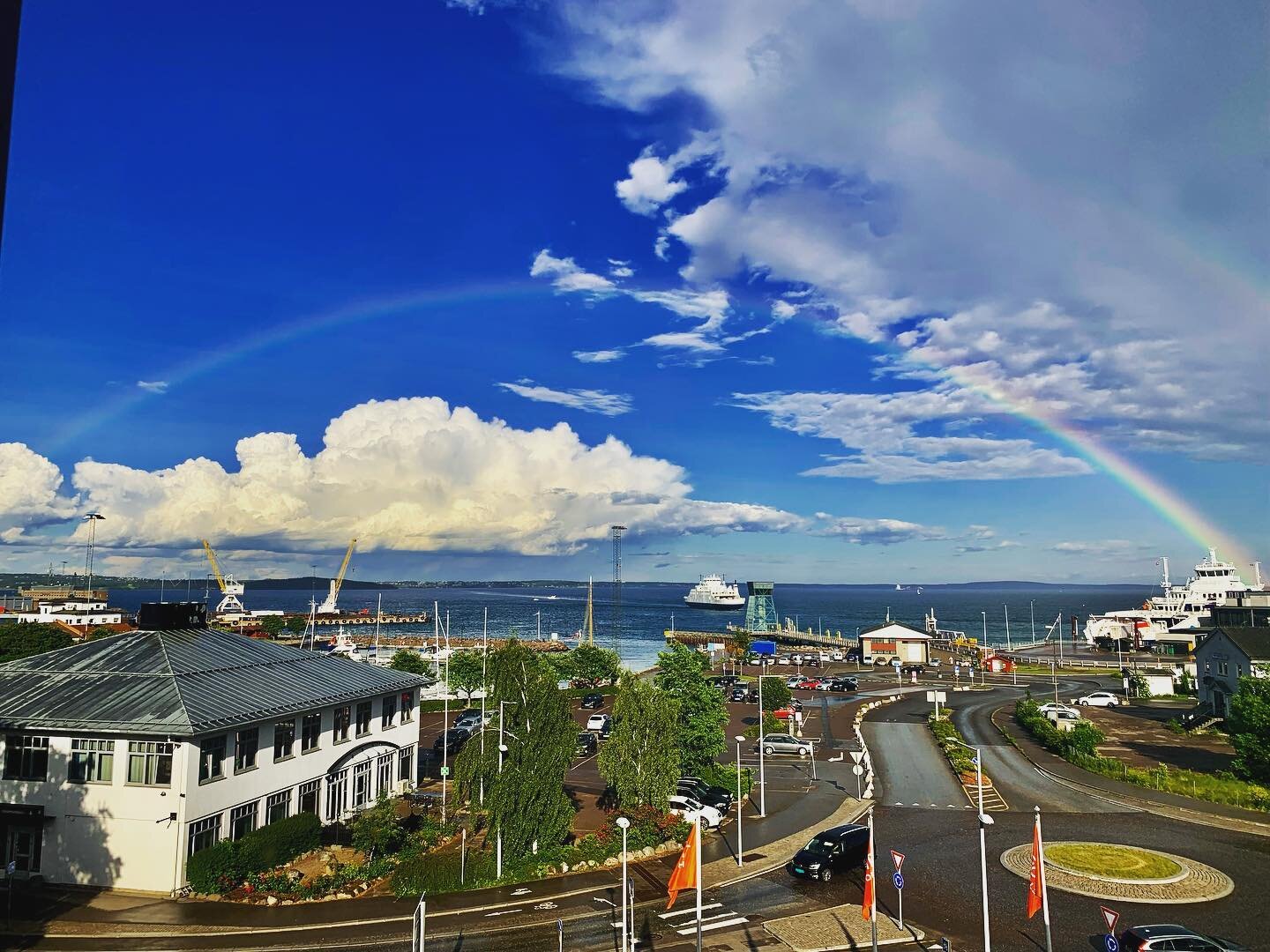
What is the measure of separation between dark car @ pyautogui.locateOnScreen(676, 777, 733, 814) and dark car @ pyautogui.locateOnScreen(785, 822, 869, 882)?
7996 millimetres

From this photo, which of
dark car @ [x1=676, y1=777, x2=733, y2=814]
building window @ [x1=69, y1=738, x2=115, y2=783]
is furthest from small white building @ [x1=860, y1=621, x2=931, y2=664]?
building window @ [x1=69, y1=738, x2=115, y2=783]

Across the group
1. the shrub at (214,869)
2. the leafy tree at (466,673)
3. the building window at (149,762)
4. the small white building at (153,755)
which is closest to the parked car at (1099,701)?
the leafy tree at (466,673)

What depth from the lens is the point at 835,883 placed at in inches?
1249

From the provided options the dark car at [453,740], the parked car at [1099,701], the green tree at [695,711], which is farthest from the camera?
the parked car at [1099,701]

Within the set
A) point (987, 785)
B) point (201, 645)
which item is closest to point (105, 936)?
point (201, 645)

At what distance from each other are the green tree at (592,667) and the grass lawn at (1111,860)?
209 ft

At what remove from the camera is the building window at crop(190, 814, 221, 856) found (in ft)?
107

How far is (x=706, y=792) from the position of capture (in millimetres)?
42781

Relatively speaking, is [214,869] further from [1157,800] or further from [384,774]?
[1157,800]

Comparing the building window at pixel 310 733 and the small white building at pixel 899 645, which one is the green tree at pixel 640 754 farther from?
the small white building at pixel 899 645

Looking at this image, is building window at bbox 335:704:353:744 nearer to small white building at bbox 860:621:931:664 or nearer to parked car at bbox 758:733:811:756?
parked car at bbox 758:733:811:756

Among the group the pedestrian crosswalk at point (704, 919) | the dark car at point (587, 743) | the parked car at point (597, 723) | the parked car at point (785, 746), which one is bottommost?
the dark car at point (587, 743)

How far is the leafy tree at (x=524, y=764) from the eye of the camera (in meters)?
34.1

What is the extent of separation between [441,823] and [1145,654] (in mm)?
138312
